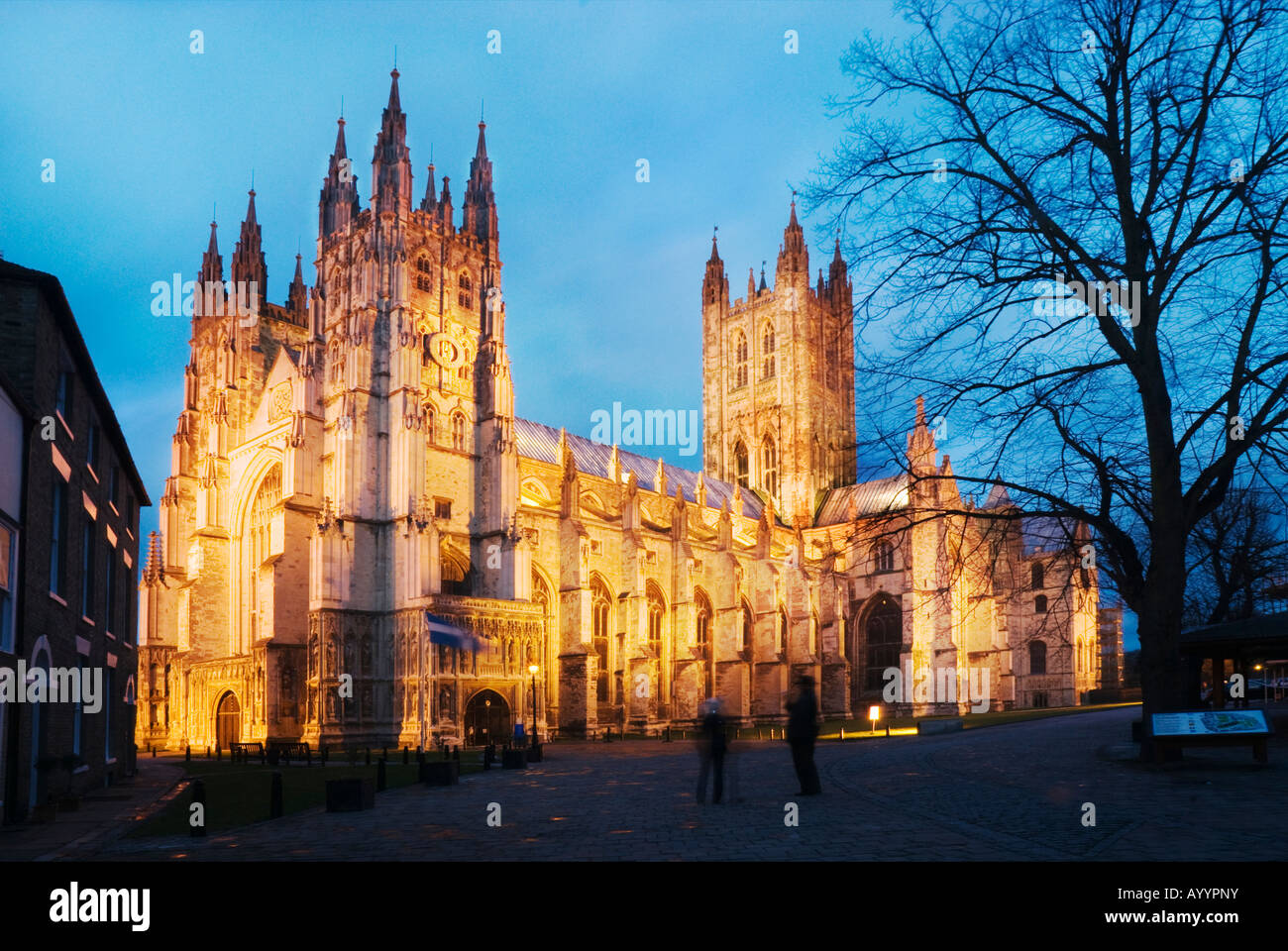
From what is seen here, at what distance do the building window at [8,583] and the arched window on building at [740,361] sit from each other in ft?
240

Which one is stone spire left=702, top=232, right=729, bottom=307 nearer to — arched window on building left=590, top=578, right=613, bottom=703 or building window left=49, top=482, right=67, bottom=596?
arched window on building left=590, top=578, right=613, bottom=703

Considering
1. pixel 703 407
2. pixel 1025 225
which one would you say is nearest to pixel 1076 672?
pixel 703 407

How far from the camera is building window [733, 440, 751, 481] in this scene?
8450 centimetres

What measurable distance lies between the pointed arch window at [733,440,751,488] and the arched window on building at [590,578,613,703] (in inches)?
1226

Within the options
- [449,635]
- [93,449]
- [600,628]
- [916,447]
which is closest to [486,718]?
[449,635]

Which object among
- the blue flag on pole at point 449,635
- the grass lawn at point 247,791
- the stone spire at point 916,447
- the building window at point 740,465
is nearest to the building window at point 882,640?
the stone spire at point 916,447

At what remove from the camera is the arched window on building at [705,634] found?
61031 millimetres

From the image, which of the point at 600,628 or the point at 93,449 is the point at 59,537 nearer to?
the point at 93,449

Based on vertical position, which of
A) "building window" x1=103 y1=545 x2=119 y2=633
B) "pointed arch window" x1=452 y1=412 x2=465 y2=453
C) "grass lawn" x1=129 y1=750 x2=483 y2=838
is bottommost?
"grass lawn" x1=129 y1=750 x2=483 y2=838

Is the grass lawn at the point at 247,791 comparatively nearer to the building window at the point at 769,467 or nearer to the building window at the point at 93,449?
the building window at the point at 93,449

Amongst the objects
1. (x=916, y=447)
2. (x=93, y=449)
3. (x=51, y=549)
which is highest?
(x=916, y=447)

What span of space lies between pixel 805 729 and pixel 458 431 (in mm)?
36677

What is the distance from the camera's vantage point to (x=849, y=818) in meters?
12.2

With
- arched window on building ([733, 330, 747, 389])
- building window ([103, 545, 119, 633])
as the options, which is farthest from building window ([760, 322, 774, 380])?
building window ([103, 545, 119, 633])
